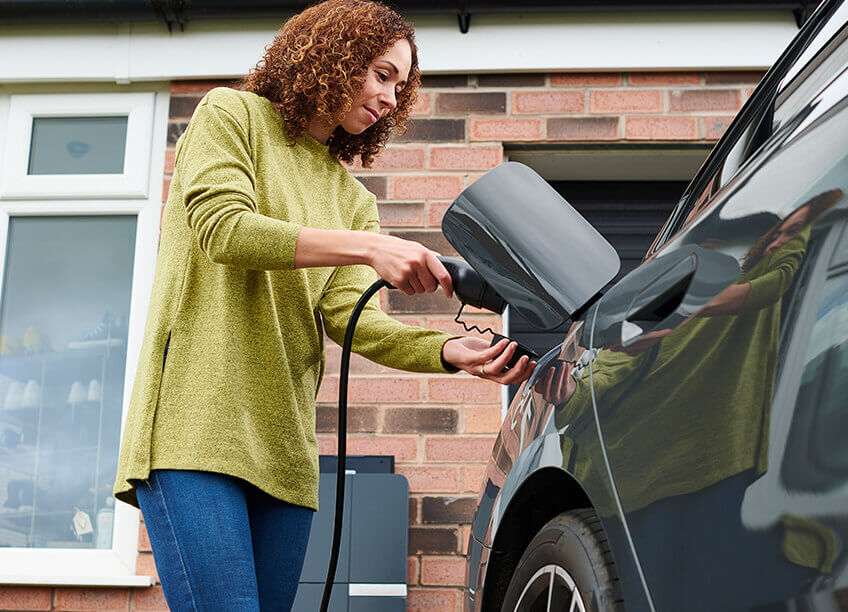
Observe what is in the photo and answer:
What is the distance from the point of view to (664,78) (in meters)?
3.59

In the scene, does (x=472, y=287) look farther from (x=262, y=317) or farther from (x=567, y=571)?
(x=567, y=571)

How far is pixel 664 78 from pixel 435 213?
107 cm

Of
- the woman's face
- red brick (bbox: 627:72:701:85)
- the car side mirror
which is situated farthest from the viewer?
red brick (bbox: 627:72:701:85)

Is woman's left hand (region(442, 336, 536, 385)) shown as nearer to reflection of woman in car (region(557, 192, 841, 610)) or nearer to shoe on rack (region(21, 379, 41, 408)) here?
reflection of woman in car (region(557, 192, 841, 610))

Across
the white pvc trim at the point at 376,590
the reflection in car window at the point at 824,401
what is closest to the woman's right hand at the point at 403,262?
the reflection in car window at the point at 824,401

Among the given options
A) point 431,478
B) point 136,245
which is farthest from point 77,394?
point 431,478

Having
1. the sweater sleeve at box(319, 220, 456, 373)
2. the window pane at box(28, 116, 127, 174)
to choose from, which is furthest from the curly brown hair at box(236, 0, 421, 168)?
the window pane at box(28, 116, 127, 174)

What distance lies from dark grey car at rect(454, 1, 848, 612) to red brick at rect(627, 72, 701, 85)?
2.43m

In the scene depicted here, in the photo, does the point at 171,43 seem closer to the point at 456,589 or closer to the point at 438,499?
the point at 438,499

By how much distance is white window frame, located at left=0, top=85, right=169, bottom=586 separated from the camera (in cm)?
323

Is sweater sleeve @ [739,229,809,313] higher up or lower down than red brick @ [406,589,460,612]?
higher up

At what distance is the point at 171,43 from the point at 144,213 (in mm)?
712

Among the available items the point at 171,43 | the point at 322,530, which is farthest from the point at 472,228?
the point at 171,43

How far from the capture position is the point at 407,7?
11.5ft
